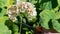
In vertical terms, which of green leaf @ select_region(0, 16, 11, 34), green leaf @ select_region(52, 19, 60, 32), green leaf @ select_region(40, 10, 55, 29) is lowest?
green leaf @ select_region(0, 16, 11, 34)

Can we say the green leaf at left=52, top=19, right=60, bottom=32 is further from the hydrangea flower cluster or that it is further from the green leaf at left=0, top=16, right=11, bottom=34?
the green leaf at left=0, top=16, right=11, bottom=34

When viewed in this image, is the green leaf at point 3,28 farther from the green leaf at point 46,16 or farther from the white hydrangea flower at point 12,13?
the green leaf at point 46,16

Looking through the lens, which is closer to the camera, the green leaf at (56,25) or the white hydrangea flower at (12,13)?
the green leaf at (56,25)

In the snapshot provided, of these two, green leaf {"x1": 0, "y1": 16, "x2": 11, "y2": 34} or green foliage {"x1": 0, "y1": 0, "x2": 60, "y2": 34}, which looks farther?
green leaf {"x1": 0, "y1": 16, "x2": 11, "y2": 34}

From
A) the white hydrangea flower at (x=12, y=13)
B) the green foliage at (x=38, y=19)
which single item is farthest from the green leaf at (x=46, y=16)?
the white hydrangea flower at (x=12, y=13)

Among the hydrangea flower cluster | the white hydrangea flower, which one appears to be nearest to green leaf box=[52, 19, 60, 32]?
the hydrangea flower cluster

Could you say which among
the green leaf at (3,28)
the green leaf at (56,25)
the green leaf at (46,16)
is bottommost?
the green leaf at (3,28)

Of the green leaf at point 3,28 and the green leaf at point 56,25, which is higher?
the green leaf at point 56,25

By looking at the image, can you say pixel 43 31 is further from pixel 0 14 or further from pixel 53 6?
pixel 0 14
